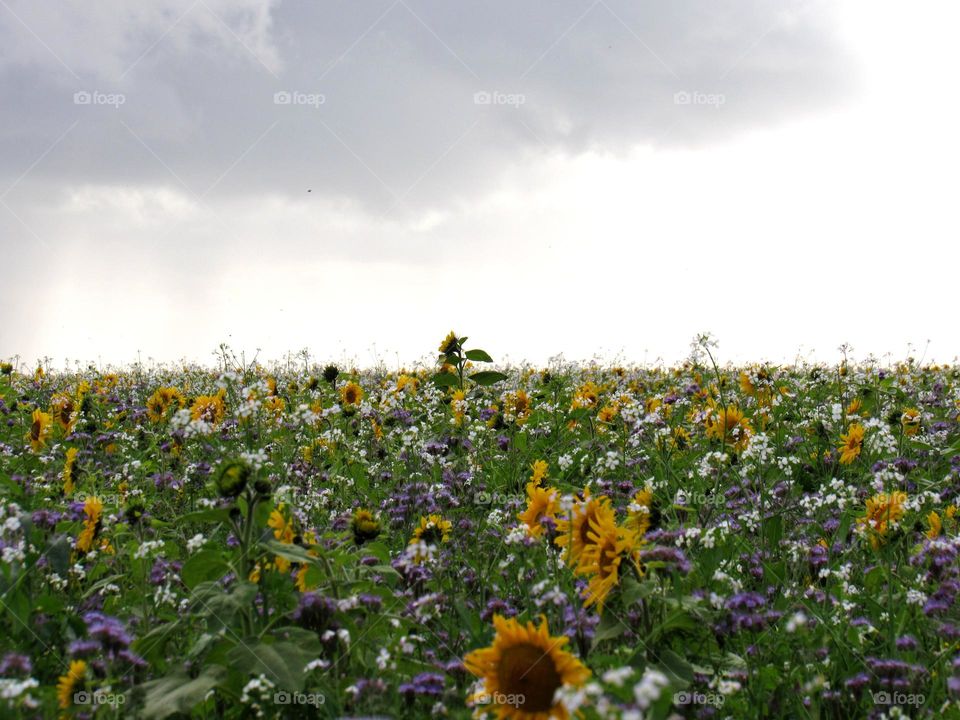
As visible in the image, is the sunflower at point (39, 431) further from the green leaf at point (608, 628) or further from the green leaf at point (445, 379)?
the green leaf at point (608, 628)

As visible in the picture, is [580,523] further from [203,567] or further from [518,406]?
[518,406]

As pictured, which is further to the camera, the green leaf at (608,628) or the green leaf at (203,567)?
the green leaf at (203,567)

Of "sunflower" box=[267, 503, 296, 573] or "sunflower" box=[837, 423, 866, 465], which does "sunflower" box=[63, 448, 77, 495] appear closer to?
"sunflower" box=[267, 503, 296, 573]

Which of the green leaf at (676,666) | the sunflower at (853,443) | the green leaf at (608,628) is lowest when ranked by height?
the green leaf at (676,666)

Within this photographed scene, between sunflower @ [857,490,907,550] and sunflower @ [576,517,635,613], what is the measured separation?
164 cm

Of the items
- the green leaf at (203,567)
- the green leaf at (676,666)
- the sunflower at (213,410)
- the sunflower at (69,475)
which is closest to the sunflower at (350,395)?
the sunflower at (213,410)

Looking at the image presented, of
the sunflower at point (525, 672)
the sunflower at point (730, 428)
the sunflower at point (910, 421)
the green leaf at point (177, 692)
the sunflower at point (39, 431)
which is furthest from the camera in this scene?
the sunflower at point (39, 431)

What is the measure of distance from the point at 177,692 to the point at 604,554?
1.41 meters

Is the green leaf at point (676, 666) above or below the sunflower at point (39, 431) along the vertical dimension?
below

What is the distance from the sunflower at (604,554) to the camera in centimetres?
259

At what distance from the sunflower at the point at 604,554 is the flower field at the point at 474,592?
0.04 feet

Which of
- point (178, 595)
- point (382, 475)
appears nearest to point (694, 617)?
point (178, 595)

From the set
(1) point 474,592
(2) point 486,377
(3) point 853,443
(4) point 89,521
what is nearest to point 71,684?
(4) point 89,521

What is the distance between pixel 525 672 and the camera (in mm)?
1975
